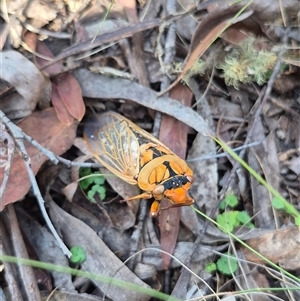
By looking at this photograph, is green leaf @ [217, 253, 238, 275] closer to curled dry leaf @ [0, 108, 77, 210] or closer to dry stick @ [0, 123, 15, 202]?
curled dry leaf @ [0, 108, 77, 210]

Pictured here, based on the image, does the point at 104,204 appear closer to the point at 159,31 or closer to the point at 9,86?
the point at 9,86

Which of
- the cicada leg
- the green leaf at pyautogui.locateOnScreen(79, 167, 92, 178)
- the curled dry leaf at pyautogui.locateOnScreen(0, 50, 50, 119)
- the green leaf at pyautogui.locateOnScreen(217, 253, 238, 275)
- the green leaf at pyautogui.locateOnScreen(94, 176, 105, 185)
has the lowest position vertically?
the green leaf at pyautogui.locateOnScreen(217, 253, 238, 275)

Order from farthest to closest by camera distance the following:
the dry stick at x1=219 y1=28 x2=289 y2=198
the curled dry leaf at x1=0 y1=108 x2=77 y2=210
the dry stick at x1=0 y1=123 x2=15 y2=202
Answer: the dry stick at x1=219 y1=28 x2=289 y2=198
the curled dry leaf at x1=0 y1=108 x2=77 y2=210
the dry stick at x1=0 y1=123 x2=15 y2=202

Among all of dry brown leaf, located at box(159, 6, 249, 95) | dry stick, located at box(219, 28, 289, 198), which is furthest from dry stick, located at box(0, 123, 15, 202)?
dry stick, located at box(219, 28, 289, 198)

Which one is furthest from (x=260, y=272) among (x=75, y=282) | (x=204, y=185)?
(x=75, y=282)

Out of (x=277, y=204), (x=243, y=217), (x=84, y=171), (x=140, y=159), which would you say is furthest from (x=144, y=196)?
(x=277, y=204)

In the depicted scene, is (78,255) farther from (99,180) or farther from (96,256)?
(99,180)
